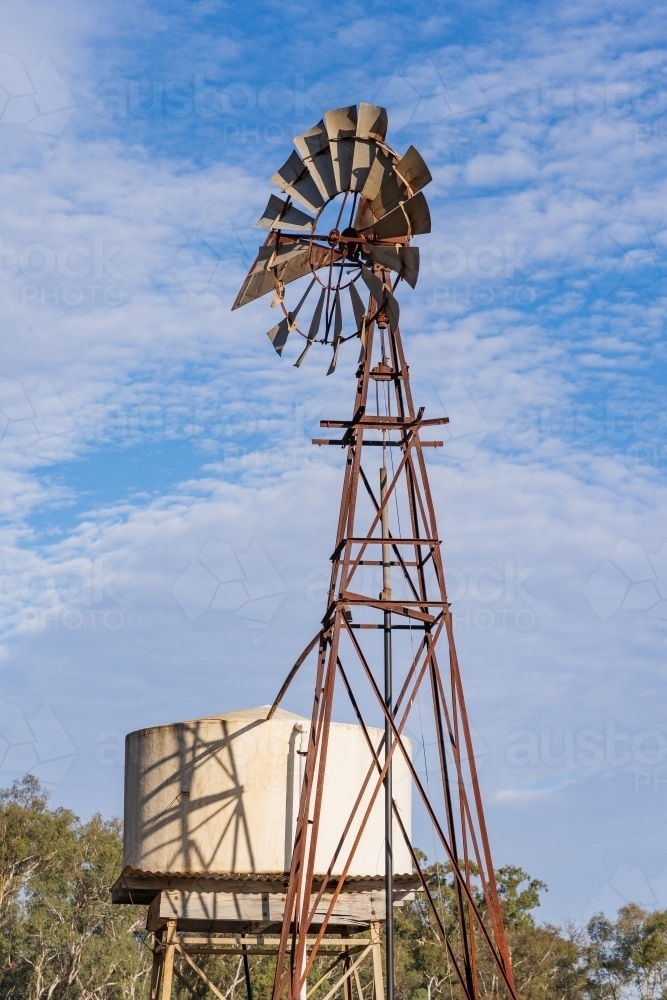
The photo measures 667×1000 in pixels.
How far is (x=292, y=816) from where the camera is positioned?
57.3 ft

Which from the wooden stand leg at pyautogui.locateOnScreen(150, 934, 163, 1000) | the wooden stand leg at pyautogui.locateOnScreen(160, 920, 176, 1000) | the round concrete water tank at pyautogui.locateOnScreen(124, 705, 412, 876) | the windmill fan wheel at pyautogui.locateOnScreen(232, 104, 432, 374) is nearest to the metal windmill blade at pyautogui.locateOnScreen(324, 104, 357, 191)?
the windmill fan wheel at pyautogui.locateOnScreen(232, 104, 432, 374)

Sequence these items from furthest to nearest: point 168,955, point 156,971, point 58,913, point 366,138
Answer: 1. point 58,913
2. point 156,971
3. point 168,955
4. point 366,138

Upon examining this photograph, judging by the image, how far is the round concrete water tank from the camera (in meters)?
17.3

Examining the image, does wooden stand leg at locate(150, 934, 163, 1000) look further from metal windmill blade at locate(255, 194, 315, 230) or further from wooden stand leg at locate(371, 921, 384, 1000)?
metal windmill blade at locate(255, 194, 315, 230)

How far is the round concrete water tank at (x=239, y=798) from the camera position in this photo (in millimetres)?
17297

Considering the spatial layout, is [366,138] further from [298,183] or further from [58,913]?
[58,913]

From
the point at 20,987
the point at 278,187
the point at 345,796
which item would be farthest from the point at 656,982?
the point at 278,187

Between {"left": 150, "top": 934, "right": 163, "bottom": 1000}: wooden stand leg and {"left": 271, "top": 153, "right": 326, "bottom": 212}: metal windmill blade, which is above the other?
{"left": 271, "top": 153, "right": 326, "bottom": 212}: metal windmill blade

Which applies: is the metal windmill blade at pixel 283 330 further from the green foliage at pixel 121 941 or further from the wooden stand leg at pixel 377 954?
the green foliage at pixel 121 941

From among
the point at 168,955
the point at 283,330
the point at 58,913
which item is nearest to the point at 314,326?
the point at 283,330

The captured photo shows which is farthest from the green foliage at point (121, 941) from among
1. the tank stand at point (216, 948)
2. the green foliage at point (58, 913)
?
the tank stand at point (216, 948)

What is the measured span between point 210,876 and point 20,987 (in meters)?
36.8

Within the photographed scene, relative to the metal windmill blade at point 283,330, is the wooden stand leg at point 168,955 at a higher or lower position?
lower

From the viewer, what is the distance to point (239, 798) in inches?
688
